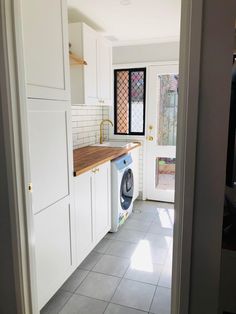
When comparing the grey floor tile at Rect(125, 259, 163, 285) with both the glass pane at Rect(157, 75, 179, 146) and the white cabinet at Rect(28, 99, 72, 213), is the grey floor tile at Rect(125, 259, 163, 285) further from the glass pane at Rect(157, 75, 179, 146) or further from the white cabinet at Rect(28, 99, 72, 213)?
the glass pane at Rect(157, 75, 179, 146)

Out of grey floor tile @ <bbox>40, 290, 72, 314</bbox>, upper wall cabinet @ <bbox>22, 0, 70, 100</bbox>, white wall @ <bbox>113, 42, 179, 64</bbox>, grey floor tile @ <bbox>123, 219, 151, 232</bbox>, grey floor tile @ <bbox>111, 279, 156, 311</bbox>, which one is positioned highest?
white wall @ <bbox>113, 42, 179, 64</bbox>

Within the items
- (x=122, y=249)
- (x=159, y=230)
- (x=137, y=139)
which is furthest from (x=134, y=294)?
(x=137, y=139)

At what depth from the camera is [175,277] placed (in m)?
1.27

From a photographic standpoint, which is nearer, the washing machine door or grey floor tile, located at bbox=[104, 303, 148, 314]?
grey floor tile, located at bbox=[104, 303, 148, 314]

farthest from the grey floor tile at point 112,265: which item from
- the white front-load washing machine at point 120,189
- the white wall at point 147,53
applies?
the white wall at point 147,53

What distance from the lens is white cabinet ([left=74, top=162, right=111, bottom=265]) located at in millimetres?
2227

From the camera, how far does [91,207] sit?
2475mm

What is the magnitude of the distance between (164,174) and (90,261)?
6.72 feet

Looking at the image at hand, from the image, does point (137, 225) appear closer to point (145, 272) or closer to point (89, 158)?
point (145, 272)

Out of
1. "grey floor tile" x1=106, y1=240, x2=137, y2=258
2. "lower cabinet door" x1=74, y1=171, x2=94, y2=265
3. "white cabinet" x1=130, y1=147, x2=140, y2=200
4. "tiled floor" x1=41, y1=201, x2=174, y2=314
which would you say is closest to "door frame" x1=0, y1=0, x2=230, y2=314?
"tiled floor" x1=41, y1=201, x2=174, y2=314

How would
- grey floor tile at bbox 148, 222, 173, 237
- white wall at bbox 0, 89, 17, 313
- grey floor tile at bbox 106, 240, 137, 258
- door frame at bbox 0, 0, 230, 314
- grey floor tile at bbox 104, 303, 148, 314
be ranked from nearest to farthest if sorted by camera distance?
door frame at bbox 0, 0, 230, 314 → white wall at bbox 0, 89, 17, 313 → grey floor tile at bbox 104, 303, 148, 314 → grey floor tile at bbox 106, 240, 137, 258 → grey floor tile at bbox 148, 222, 173, 237

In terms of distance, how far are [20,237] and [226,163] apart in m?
1.16

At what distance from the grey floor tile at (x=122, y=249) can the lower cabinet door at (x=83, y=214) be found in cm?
32

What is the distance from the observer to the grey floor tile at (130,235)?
2973mm
